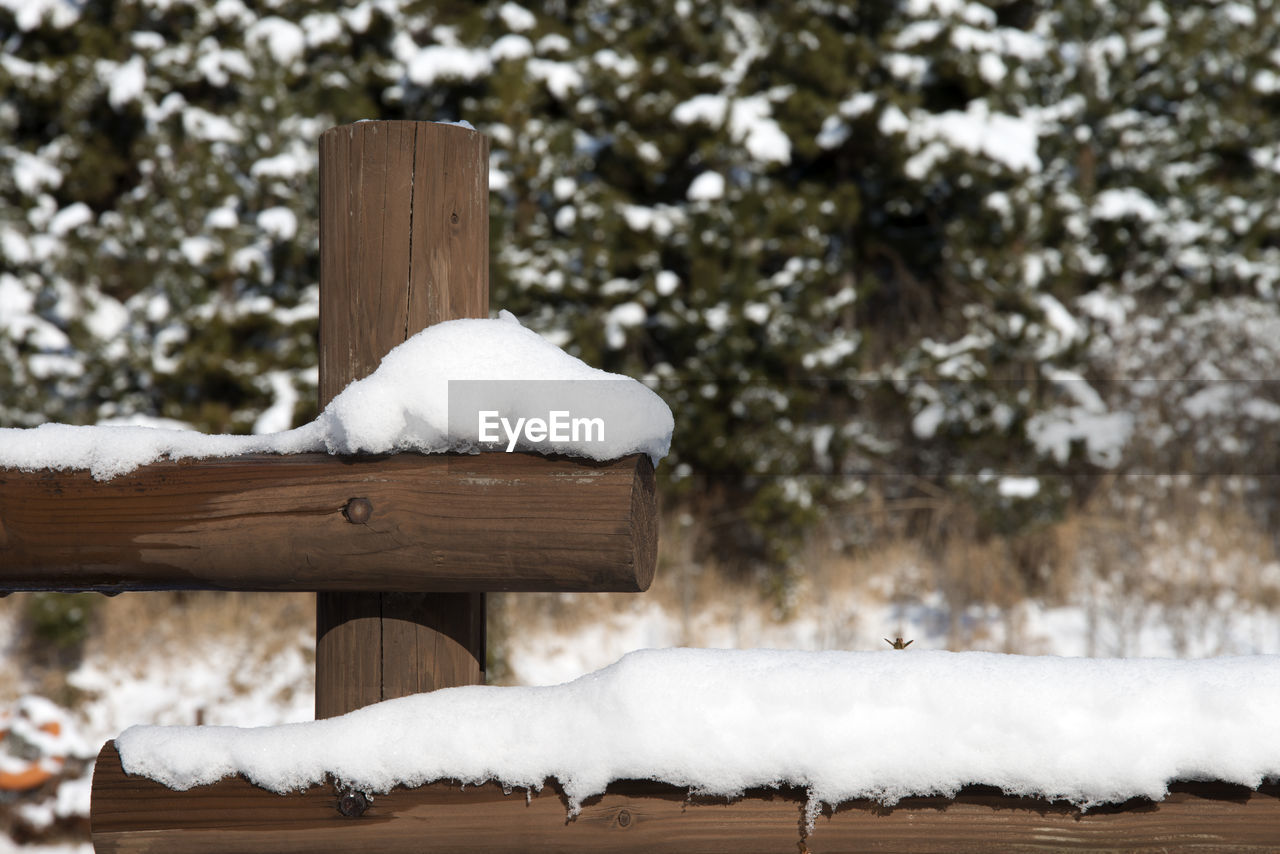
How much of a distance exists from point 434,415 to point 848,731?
707 mm

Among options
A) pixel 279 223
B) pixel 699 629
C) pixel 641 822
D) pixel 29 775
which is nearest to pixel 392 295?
pixel 641 822

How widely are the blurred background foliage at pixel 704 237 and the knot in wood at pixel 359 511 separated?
4.74 meters

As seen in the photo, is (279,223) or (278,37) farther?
(278,37)

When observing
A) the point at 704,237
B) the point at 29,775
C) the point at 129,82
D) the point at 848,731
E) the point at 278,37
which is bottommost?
the point at 29,775

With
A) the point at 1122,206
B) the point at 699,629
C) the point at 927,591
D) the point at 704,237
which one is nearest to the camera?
the point at 699,629

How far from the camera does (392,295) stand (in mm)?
1653

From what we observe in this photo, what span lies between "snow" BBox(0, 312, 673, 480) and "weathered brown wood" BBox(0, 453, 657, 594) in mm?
23

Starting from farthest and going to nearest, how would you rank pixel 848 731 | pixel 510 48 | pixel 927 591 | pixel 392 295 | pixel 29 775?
pixel 510 48, pixel 927 591, pixel 29 775, pixel 392 295, pixel 848 731

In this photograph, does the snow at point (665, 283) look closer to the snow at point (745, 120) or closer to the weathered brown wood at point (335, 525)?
the snow at point (745, 120)

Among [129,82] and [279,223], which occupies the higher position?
[129,82]

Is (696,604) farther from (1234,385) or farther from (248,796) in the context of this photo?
(248,796)

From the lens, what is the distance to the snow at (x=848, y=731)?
129 centimetres

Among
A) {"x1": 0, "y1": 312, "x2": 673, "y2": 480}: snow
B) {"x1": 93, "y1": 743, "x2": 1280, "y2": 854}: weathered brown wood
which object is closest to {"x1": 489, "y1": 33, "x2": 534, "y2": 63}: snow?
{"x1": 0, "y1": 312, "x2": 673, "y2": 480}: snow

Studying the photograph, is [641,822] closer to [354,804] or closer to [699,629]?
[354,804]
